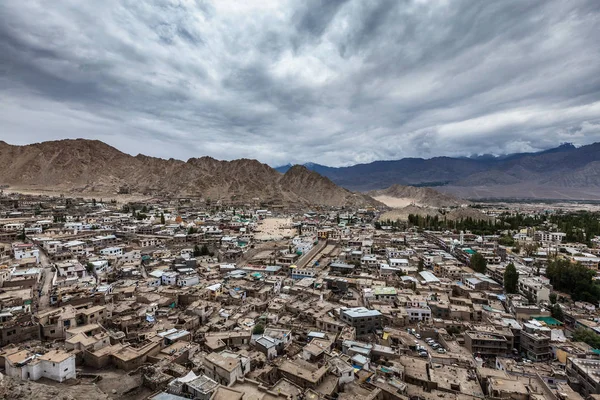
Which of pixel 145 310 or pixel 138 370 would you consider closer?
pixel 138 370

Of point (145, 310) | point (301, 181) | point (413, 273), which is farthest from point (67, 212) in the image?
point (301, 181)

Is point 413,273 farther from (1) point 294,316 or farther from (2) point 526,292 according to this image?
(1) point 294,316

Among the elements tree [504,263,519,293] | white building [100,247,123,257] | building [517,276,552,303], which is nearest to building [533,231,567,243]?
building [517,276,552,303]

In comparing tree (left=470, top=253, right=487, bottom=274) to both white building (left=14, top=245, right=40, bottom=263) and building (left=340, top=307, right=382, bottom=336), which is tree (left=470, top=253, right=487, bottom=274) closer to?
building (left=340, top=307, right=382, bottom=336)

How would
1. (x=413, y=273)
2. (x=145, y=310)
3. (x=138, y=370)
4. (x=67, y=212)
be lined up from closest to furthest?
(x=138, y=370) < (x=145, y=310) < (x=413, y=273) < (x=67, y=212)

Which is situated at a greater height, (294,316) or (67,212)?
(67,212)

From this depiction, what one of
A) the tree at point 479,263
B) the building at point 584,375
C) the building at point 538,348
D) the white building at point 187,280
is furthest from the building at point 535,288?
the white building at point 187,280

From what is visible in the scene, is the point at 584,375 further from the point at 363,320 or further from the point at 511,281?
the point at 511,281
